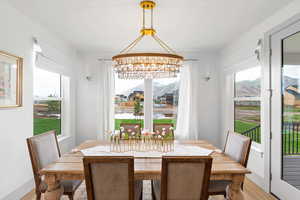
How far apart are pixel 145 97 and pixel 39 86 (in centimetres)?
231

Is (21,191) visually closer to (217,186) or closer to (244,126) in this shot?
(217,186)

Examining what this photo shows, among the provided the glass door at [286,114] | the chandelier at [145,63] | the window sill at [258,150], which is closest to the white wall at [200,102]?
the window sill at [258,150]

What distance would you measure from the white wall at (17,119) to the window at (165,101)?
2641 mm

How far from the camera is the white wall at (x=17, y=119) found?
2602 mm

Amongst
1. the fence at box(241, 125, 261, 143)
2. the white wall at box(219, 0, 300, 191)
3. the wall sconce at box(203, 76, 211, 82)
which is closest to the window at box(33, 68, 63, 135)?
the wall sconce at box(203, 76, 211, 82)

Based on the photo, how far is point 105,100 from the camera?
16.5 ft

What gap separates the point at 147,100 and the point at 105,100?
0.97 meters

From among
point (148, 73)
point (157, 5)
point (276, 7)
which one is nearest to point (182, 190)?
point (148, 73)

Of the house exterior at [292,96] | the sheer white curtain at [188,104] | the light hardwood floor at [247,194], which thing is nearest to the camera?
the house exterior at [292,96]

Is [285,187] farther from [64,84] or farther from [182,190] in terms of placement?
[64,84]

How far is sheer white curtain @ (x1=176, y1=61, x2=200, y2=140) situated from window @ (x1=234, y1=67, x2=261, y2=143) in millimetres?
877

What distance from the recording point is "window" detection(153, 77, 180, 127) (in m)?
5.22

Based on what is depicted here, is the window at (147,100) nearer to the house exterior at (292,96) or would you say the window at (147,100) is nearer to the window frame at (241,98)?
the window frame at (241,98)

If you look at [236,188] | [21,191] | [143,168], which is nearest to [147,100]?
[21,191]
